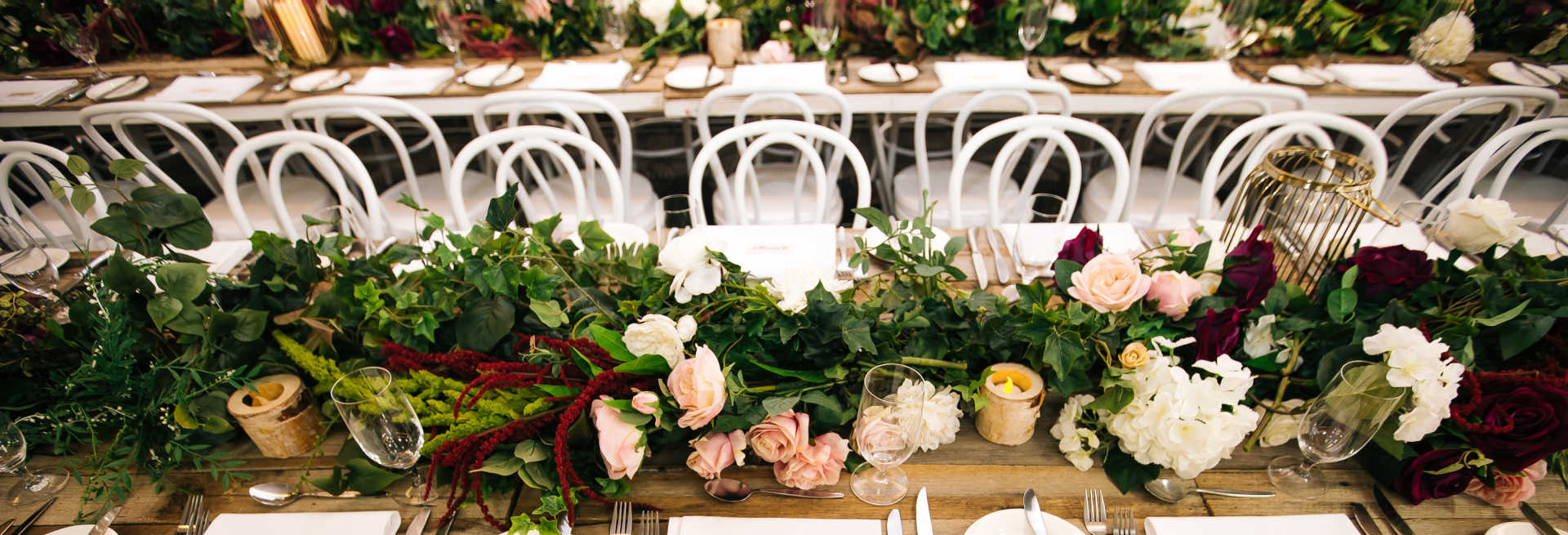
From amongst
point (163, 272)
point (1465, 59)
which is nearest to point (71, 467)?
point (163, 272)

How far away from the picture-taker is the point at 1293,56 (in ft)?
9.00

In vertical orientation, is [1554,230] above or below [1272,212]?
below

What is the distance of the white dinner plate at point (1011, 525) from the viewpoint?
84 centimetres

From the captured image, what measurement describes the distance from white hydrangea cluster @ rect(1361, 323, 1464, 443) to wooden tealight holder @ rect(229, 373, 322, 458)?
4.60ft

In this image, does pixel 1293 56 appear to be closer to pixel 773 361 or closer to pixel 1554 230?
pixel 1554 230

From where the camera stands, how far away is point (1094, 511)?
0.88 meters

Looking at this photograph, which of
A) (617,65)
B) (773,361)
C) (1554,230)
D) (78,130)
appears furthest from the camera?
(617,65)

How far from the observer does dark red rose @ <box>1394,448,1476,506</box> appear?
0.85 meters

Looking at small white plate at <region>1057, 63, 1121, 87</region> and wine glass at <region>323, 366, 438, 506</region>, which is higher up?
wine glass at <region>323, 366, 438, 506</region>

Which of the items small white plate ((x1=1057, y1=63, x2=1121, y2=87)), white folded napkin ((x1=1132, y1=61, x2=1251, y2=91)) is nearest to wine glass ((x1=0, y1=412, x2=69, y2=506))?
small white plate ((x1=1057, y1=63, x2=1121, y2=87))

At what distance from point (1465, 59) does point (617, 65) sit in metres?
3.28

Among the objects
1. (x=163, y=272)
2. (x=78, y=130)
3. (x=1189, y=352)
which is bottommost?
(x=78, y=130)

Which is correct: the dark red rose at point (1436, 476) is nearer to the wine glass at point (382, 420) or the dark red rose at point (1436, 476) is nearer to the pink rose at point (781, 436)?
the pink rose at point (781, 436)

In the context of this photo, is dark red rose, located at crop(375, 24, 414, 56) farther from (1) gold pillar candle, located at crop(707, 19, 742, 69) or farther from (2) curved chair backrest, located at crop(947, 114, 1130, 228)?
(2) curved chair backrest, located at crop(947, 114, 1130, 228)
